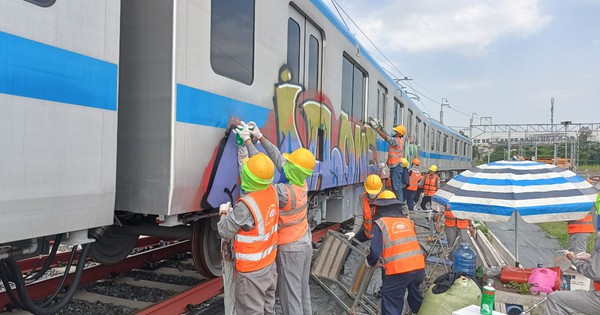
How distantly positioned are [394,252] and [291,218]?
105 centimetres

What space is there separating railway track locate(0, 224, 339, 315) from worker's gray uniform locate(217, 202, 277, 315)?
1063 mm

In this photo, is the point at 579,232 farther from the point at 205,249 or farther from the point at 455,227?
the point at 205,249

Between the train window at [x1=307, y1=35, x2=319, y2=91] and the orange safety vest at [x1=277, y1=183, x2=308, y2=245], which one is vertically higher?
the train window at [x1=307, y1=35, x2=319, y2=91]

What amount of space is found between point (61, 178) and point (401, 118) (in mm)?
10821

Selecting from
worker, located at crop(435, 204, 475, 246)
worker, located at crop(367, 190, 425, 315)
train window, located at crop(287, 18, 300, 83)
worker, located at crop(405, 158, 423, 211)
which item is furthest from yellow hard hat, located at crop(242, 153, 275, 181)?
worker, located at crop(405, 158, 423, 211)

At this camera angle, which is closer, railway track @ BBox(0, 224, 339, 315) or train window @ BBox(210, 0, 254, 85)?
train window @ BBox(210, 0, 254, 85)

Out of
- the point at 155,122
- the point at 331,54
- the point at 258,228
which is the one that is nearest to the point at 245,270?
the point at 258,228

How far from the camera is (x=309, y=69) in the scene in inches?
226

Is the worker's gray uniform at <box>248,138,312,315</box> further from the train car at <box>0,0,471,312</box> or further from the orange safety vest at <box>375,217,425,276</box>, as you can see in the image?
the orange safety vest at <box>375,217,425,276</box>

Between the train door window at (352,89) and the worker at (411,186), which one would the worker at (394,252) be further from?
the worker at (411,186)

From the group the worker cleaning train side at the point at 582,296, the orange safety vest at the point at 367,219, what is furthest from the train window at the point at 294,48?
the worker cleaning train side at the point at 582,296

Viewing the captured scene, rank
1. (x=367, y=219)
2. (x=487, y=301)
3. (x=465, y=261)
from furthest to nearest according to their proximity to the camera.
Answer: (x=367, y=219) < (x=465, y=261) < (x=487, y=301)

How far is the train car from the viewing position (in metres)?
2.51

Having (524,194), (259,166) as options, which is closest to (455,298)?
(524,194)
